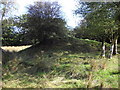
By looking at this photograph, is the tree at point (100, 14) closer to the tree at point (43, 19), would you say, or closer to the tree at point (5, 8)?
the tree at point (43, 19)

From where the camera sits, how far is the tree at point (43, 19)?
7950 millimetres

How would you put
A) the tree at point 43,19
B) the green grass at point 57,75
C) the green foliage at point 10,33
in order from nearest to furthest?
1. the green grass at point 57,75
2. the green foliage at point 10,33
3. the tree at point 43,19

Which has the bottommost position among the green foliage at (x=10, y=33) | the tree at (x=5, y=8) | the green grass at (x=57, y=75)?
the green grass at (x=57, y=75)

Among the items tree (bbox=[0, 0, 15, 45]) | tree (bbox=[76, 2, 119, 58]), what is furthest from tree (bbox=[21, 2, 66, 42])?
tree (bbox=[76, 2, 119, 58])

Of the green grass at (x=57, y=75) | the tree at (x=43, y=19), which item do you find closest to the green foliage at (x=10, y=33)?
the tree at (x=43, y=19)

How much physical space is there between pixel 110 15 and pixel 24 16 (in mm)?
5288

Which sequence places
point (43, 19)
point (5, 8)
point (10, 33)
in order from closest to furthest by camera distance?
point (5, 8), point (10, 33), point (43, 19)

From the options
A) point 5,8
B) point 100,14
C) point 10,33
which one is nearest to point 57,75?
point 100,14

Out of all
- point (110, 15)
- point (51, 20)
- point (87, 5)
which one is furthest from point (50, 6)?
point (110, 15)

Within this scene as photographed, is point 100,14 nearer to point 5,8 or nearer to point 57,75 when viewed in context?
point 57,75

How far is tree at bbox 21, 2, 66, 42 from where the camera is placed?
26.1 ft

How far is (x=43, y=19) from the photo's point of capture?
7961mm

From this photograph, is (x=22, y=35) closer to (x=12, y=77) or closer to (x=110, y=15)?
(x=12, y=77)

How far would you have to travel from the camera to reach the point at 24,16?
768 cm
